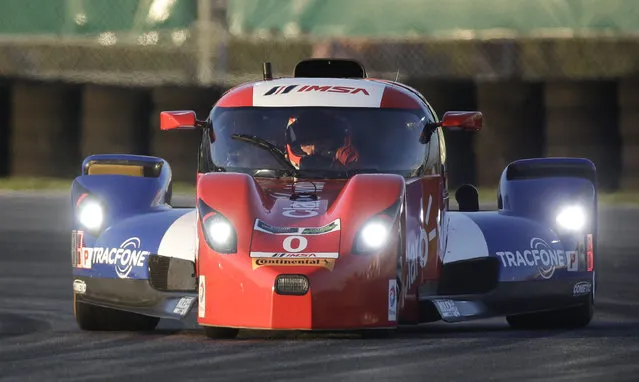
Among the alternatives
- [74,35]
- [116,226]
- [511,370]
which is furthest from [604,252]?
[74,35]

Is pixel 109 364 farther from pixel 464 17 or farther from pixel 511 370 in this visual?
pixel 464 17

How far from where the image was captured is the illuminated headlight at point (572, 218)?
38.3 feet

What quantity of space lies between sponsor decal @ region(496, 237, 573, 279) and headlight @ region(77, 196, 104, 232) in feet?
7.45

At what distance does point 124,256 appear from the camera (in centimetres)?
1123

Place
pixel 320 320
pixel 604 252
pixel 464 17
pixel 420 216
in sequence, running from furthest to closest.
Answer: pixel 464 17 < pixel 604 252 < pixel 420 216 < pixel 320 320

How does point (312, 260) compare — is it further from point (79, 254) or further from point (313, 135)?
point (79, 254)

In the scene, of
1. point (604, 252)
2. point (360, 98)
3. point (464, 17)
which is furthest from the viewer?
point (464, 17)

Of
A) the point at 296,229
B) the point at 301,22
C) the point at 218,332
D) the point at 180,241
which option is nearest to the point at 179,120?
the point at 180,241

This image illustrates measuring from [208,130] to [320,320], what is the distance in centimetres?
207

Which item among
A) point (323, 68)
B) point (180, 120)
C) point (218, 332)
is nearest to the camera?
point (218, 332)

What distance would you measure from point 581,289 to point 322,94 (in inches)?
72.2

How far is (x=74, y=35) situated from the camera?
79.2 feet

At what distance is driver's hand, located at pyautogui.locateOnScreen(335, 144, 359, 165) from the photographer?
1128 cm

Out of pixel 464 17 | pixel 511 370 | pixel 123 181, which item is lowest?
pixel 511 370
